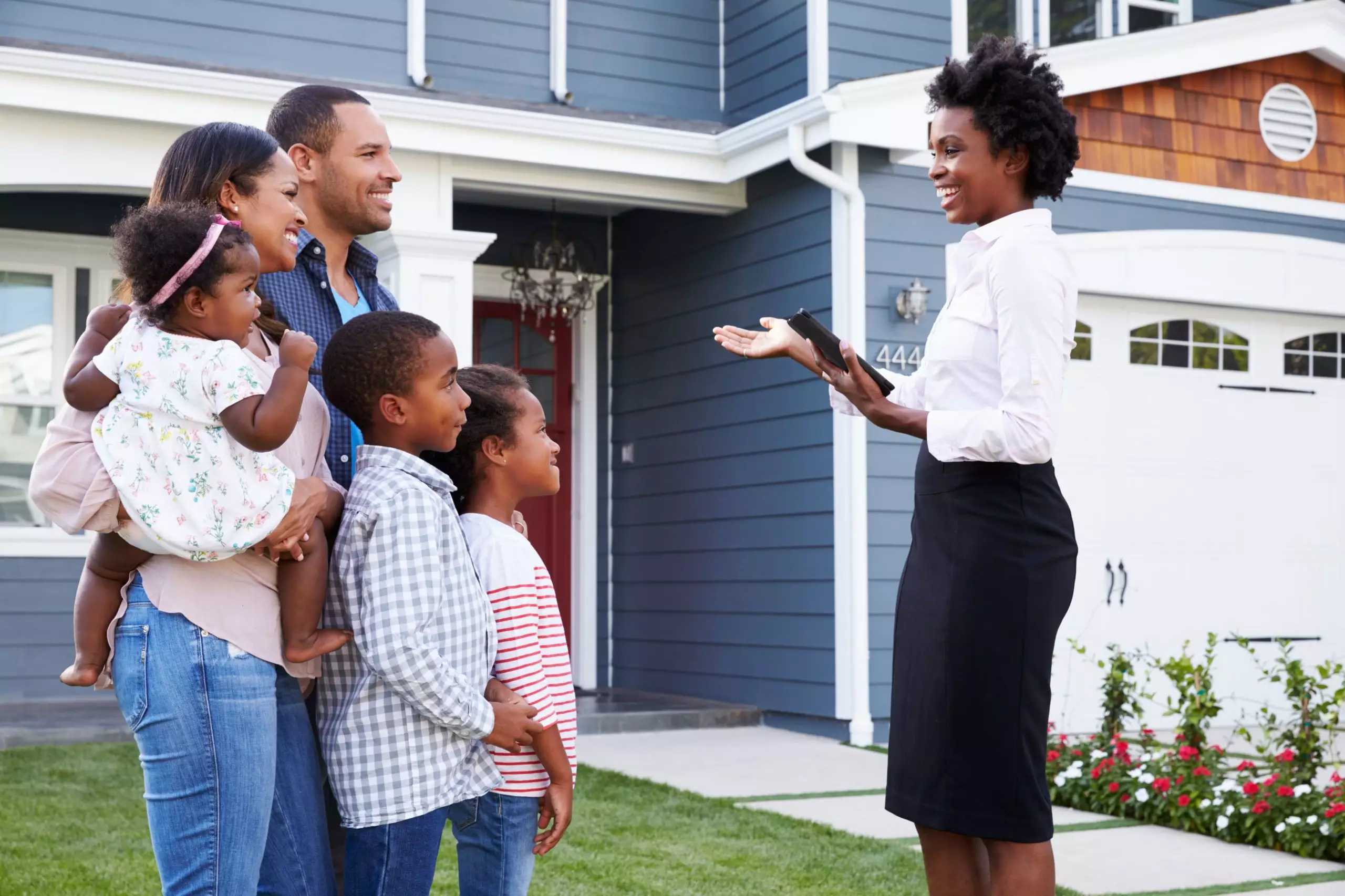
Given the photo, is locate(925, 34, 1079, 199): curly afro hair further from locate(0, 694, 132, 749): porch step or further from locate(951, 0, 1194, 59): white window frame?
locate(951, 0, 1194, 59): white window frame

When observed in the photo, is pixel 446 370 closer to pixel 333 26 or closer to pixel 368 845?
pixel 368 845

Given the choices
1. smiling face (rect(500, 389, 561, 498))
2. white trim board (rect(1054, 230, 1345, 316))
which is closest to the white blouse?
smiling face (rect(500, 389, 561, 498))

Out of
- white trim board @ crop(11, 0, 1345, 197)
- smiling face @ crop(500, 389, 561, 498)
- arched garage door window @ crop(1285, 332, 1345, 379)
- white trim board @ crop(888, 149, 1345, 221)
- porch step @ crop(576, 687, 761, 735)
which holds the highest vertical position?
white trim board @ crop(11, 0, 1345, 197)

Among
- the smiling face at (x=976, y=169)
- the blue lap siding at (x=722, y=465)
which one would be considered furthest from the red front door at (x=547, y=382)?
the smiling face at (x=976, y=169)

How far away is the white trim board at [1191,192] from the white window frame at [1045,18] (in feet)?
2.39

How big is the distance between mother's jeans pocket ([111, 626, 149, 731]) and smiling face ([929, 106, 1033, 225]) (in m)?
1.48

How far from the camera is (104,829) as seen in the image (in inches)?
187

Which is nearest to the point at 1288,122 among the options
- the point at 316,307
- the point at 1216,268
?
the point at 1216,268

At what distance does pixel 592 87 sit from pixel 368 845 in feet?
21.5

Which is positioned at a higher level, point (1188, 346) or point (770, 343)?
point (1188, 346)

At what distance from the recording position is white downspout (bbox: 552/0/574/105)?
26.0 ft

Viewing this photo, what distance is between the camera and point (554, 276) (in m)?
8.34

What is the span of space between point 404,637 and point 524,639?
266mm

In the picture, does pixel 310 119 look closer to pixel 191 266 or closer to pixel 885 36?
pixel 191 266
